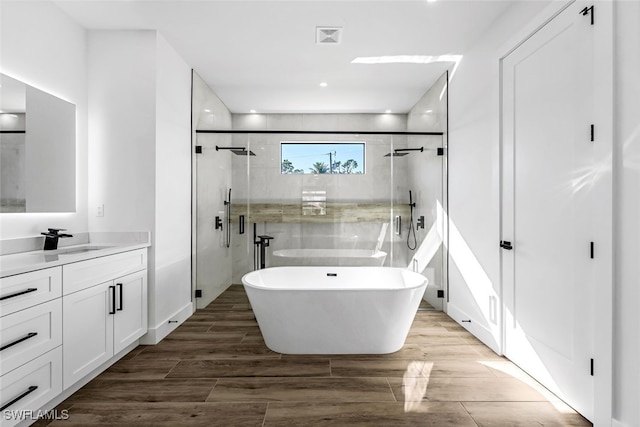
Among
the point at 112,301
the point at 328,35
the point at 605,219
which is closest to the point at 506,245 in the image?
the point at 605,219

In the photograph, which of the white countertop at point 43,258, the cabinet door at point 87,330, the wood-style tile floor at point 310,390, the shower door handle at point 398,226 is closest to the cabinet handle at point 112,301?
the cabinet door at point 87,330

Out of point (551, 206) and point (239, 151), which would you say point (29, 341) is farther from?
point (551, 206)

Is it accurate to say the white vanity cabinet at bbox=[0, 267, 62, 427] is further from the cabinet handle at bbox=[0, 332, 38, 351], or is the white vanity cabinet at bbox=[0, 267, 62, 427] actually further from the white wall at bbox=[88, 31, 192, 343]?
the white wall at bbox=[88, 31, 192, 343]

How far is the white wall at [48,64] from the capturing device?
221 cm

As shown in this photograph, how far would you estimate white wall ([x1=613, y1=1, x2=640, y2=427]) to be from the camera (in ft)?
5.06

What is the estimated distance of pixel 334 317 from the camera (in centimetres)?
258

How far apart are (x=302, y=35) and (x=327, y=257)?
2.17 meters

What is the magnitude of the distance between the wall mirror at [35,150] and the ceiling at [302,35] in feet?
2.62

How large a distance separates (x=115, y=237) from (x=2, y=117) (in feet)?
3.70

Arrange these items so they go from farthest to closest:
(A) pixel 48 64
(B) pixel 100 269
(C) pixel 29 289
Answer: (A) pixel 48 64
(B) pixel 100 269
(C) pixel 29 289

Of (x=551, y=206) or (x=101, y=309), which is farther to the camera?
(x=101, y=309)

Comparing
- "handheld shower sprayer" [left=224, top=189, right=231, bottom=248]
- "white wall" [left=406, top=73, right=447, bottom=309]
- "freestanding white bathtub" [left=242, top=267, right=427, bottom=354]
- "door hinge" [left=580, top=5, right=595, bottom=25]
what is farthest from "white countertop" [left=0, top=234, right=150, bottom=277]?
"door hinge" [left=580, top=5, right=595, bottom=25]

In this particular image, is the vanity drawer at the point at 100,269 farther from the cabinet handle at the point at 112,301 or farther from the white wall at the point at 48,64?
the white wall at the point at 48,64

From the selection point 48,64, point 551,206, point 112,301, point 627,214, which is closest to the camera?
point 627,214
